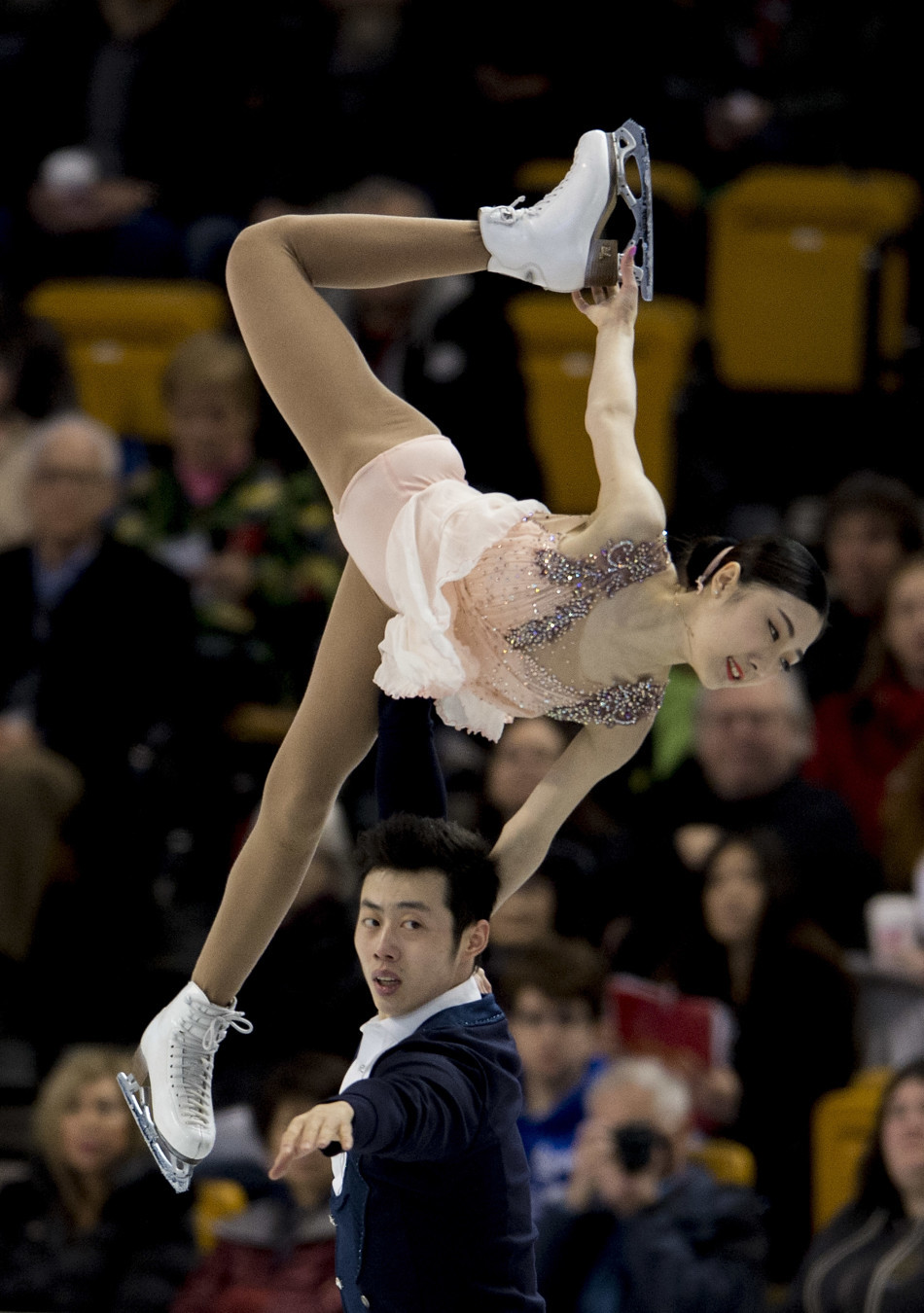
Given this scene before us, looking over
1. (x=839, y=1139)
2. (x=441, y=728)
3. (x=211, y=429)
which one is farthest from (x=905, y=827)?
(x=211, y=429)

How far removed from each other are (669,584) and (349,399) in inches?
23.4

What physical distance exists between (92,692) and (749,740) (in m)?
1.74

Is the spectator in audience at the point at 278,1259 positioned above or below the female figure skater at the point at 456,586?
below

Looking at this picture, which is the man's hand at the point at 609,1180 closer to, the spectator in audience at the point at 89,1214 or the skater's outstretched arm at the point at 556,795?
the spectator in audience at the point at 89,1214

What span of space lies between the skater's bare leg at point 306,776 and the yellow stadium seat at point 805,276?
12.7 feet

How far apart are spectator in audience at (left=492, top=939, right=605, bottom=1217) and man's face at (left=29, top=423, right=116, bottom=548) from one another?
73.8 inches

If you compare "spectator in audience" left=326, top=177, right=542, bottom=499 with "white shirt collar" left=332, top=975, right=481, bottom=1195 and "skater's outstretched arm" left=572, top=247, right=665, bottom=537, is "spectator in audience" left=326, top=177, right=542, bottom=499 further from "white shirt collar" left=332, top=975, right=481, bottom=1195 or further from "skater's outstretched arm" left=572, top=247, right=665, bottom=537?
"white shirt collar" left=332, top=975, right=481, bottom=1195

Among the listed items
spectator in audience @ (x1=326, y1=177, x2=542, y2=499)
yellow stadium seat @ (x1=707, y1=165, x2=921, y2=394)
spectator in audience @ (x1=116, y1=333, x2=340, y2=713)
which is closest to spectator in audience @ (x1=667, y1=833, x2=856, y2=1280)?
spectator in audience @ (x1=116, y1=333, x2=340, y2=713)

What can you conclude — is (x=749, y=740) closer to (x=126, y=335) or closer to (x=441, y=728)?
(x=441, y=728)

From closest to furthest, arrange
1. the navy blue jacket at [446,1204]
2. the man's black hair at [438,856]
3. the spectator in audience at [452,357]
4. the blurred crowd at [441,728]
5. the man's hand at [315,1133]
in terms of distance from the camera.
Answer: the man's hand at [315,1133]
the navy blue jacket at [446,1204]
the man's black hair at [438,856]
the blurred crowd at [441,728]
the spectator in audience at [452,357]

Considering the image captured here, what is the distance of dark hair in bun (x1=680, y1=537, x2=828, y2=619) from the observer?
3225 millimetres

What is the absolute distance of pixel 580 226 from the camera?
341cm

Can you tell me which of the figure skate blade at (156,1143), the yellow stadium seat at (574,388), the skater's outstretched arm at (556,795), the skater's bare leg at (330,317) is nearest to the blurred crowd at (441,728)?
the yellow stadium seat at (574,388)

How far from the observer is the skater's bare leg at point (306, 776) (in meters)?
3.51
